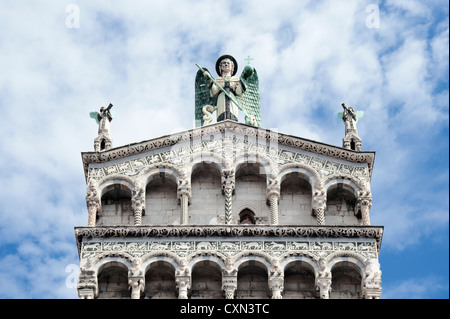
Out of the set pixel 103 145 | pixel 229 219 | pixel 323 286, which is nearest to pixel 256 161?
pixel 229 219

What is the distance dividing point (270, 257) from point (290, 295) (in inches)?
36.4

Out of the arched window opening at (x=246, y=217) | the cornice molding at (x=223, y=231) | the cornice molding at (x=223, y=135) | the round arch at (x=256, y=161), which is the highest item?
the cornice molding at (x=223, y=135)

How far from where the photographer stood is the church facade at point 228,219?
107ft

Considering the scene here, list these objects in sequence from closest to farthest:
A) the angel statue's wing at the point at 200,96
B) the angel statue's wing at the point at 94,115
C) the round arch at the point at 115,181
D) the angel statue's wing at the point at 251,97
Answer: the round arch at the point at 115,181 < the angel statue's wing at the point at 94,115 < the angel statue's wing at the point at 200,96 < the angel statue's wing at the point at 251,97

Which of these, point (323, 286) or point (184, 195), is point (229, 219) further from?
point (323, 286)

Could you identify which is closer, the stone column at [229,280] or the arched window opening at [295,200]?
the stone column at [229,280]

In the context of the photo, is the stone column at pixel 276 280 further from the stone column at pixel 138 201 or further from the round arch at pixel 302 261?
the stone column at pixel 138 201

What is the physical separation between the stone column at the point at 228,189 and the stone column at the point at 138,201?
1.82 metres

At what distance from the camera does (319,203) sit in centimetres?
3375

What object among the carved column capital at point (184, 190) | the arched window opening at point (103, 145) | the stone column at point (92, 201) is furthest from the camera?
the arched window opening at point (103, 145)

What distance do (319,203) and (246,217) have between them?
170cm

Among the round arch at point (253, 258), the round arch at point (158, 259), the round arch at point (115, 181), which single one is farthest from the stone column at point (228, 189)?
the round arch at point (115, 181)
